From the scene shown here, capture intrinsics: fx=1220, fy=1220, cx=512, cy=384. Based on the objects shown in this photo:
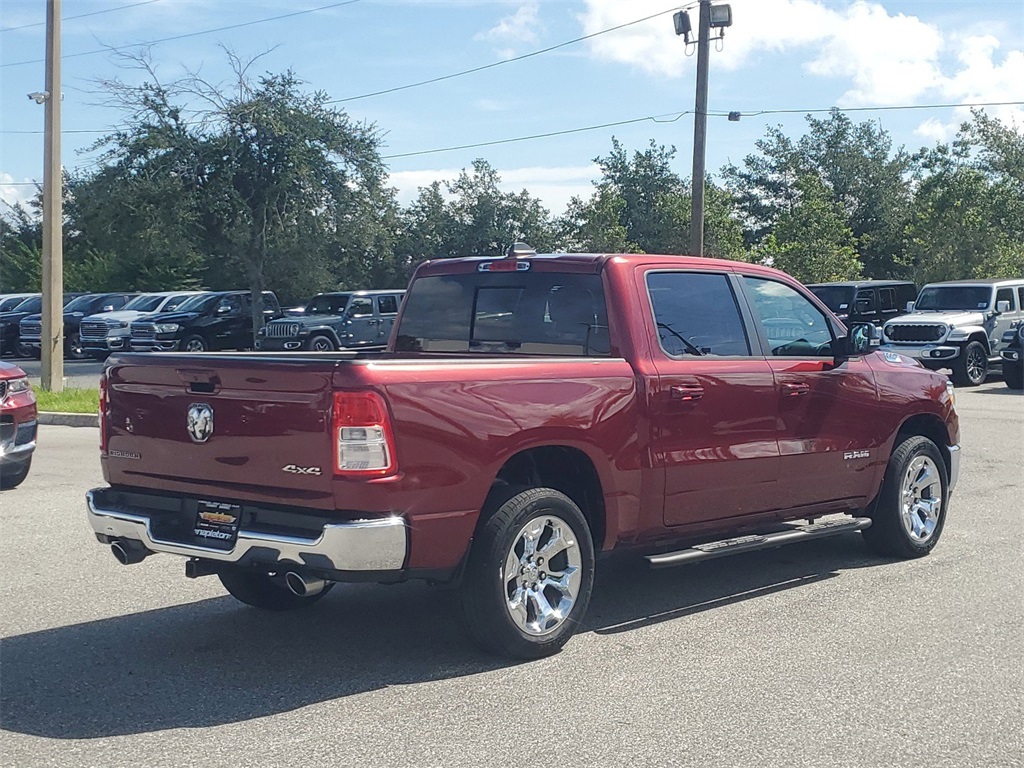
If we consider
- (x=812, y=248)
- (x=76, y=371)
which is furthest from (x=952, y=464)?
(x=812, y=248)

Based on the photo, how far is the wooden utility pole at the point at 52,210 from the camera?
1928 centimetres

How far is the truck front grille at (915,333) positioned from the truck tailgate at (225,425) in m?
19.7

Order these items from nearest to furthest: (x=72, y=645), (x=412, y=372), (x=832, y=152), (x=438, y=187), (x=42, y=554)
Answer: (x=412, y=372) → (x=72, y=645) → (x=42, y=554) → (x=438, y=187) → (x=832, y=152)

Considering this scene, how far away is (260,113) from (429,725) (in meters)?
29.0

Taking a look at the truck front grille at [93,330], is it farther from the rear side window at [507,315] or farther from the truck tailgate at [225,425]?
the truck tailgate at [225,425]

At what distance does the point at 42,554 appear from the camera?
8.01m

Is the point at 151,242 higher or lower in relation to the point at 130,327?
higher

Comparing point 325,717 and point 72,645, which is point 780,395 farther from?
point 72,645

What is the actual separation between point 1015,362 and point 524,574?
18.9 m

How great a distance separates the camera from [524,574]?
5.68 metres

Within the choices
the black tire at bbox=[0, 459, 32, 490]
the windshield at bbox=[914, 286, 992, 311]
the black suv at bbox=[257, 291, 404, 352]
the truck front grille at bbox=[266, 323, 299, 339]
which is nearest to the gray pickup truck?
the windshield at bbox=[914, 286, 992, 311]

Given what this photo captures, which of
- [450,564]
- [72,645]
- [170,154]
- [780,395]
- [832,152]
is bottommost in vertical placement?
[72,645]

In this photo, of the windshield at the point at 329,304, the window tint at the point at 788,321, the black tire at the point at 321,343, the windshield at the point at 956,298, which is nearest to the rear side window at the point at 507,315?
the window tint at the point at 788,321

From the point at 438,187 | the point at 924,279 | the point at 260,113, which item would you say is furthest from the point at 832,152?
the point at 260,113
